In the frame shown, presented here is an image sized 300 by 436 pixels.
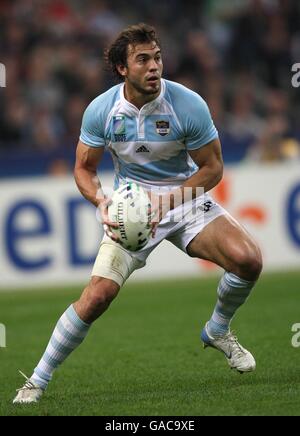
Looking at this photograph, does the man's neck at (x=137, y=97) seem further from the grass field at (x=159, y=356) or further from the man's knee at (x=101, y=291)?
the grass field at (x=159, y=356)

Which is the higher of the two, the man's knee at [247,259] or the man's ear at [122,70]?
the man's ear at [122,70]

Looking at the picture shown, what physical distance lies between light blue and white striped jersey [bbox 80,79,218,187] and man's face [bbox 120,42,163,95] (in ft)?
0.57

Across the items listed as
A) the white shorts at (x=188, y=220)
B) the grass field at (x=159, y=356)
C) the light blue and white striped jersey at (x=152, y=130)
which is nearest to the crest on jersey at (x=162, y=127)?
the light blue and white striped jersey at (x=152, y=130)

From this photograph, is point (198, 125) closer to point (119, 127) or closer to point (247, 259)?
point (119, 127)

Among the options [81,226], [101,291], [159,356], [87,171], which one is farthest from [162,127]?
[81,226]

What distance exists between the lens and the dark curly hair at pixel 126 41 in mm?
6789

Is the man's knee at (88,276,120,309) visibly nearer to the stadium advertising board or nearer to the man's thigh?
the man's thigh

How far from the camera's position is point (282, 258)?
1316cm

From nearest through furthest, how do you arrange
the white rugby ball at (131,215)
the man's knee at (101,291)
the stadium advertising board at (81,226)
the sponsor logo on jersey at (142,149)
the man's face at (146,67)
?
the white rugby ball at (131,215)
the man's knee at (101,291)
the man's face at (146,67)
the sponsor logo on jersey at (142,149)
the stadium advertising board at (81,226)

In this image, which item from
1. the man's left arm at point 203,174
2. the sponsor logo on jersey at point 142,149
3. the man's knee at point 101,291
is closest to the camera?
the man's knee at point 101,291

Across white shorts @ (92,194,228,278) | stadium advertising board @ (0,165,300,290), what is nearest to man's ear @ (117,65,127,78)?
white shorts @ (92,194,228,278)

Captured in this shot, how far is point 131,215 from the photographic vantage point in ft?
21.0

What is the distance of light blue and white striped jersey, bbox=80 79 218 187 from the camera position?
681cm

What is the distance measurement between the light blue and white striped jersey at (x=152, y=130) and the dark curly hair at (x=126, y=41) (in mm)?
201
